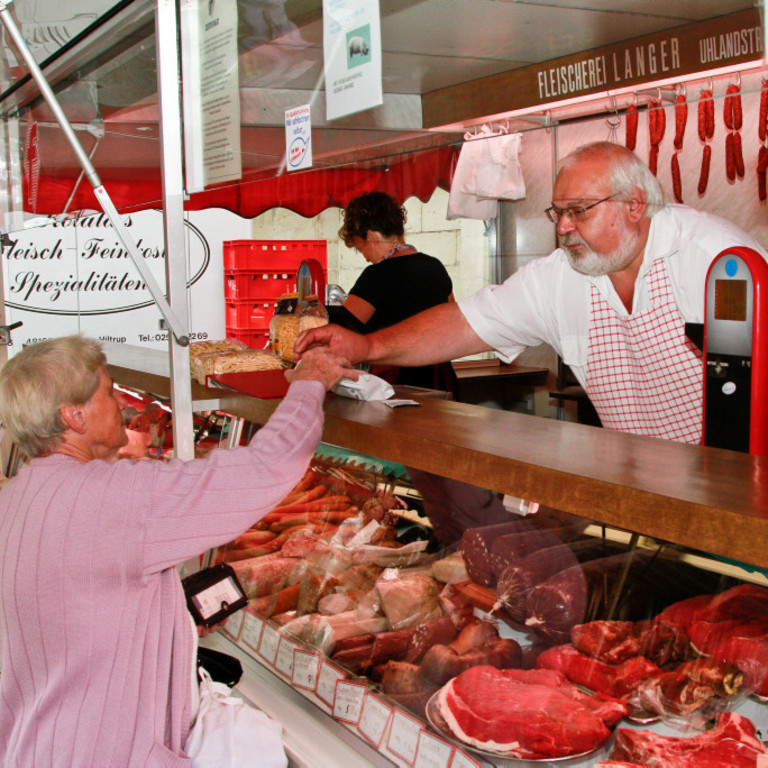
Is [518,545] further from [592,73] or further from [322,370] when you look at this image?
[592,73]

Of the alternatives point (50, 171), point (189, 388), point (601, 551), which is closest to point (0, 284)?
point (50, 171)

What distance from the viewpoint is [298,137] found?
2189mm

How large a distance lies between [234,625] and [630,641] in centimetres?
120

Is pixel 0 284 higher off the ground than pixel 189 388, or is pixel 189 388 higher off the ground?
pixel 0 284

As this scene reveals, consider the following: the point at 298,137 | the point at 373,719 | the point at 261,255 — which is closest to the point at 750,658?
the point at 373,719

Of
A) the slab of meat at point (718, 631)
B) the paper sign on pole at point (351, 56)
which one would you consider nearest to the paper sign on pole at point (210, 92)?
the paper sign on pole at point (351, 56)

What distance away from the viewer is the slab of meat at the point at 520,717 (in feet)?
4.87

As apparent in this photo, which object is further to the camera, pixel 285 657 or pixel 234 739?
pixel 285 657

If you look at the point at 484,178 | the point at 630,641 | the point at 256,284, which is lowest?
the point at 630,641

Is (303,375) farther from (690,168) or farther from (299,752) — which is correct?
(690,168)

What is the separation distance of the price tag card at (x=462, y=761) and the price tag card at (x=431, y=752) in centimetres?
1

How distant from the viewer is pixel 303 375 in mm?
2010

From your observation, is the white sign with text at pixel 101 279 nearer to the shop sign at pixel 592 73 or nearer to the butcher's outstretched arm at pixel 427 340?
the butcher's outstretched arm at pixel 427 340

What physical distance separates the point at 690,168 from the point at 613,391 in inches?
124
